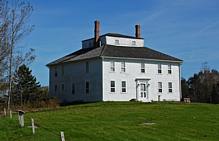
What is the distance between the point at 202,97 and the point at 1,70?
56.7m

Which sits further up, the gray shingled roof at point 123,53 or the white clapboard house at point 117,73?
the gray shingled roof at point 123,53

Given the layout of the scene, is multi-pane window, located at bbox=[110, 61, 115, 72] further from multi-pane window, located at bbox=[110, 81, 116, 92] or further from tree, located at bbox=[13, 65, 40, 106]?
tree, located at bbox=[13, 65, 40, 106]

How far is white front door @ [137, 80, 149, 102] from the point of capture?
200 feet

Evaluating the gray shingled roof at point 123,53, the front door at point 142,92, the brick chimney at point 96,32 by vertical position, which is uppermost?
the brick chimney at point 96,32

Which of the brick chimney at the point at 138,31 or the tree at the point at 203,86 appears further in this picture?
the tree at the point at 203,86

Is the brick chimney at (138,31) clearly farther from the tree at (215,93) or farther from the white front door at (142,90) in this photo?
the tree at (215,93)

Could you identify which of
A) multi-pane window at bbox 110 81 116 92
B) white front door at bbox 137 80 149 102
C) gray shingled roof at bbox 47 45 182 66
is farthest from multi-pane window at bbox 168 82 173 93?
multi-pane window at bbox 110 81 116 92

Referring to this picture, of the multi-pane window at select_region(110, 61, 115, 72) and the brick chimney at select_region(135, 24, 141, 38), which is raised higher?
the brick chimney at select_region(135, 24, 141, 38)

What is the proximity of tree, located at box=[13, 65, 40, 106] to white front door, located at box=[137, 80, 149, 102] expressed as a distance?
14.4 metres

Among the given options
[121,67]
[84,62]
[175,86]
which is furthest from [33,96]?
[175,86]

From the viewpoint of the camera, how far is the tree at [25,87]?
65688mm

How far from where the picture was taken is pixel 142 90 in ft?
201

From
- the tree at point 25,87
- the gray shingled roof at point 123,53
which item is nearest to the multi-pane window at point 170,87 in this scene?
the gray shingled roof at point 123,53

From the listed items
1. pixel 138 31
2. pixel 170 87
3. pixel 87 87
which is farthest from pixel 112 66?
pixel 138 31
